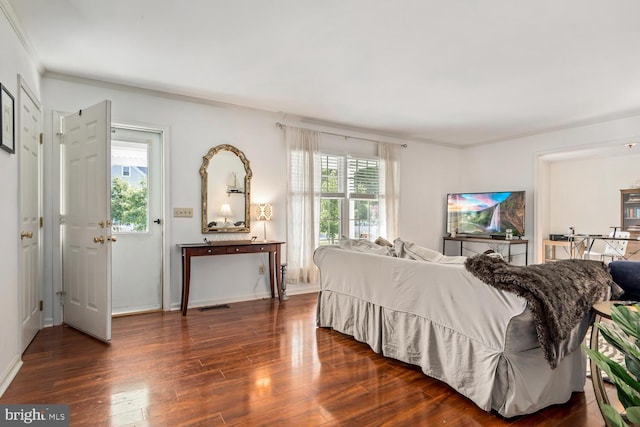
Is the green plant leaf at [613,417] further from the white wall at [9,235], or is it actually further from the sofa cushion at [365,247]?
the white wall at [9,235]

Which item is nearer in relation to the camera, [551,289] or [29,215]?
[551,289]

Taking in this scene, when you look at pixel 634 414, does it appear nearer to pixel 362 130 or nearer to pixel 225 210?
pixel 225 210

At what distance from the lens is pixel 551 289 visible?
1887 mm

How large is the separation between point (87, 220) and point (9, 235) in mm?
847

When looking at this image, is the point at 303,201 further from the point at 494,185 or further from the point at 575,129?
the point at 575,129

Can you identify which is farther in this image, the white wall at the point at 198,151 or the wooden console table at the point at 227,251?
the wooden console table at the point at 227,251

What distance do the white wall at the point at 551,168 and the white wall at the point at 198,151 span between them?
128 inches

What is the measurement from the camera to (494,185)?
6570 mm

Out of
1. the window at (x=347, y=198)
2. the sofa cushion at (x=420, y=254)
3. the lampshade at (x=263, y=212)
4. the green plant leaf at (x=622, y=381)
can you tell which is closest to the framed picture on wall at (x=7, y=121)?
the lampshade at (x=263, y=212)

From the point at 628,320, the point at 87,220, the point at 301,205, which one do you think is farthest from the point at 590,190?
the point at 87,220

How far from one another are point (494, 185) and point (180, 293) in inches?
224

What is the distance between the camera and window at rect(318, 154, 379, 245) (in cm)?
546

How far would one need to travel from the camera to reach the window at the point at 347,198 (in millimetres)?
5461

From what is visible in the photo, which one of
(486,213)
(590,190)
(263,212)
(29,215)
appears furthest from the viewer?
(590,190)
